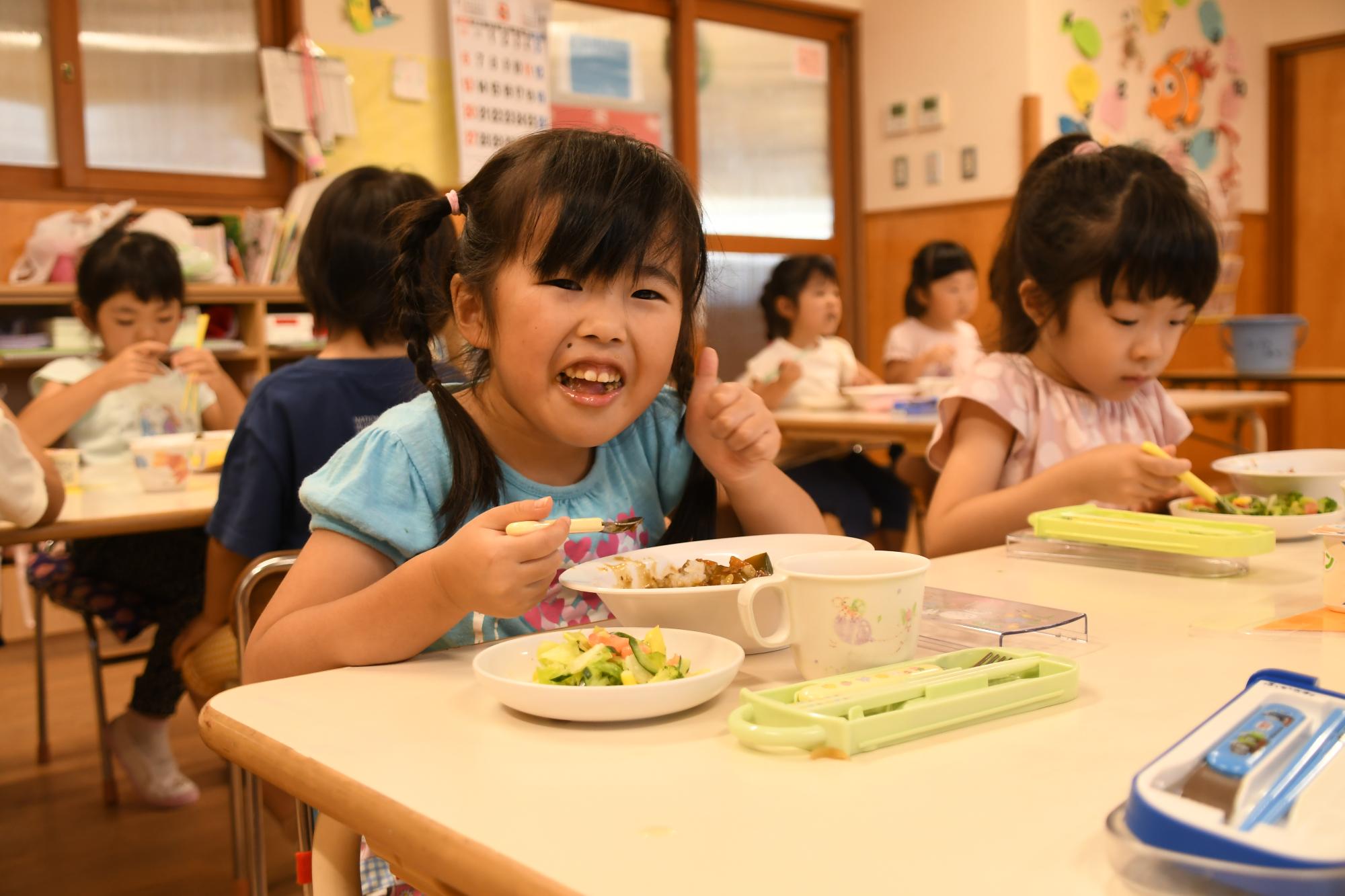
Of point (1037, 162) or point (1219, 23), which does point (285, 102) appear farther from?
point (1219, 23)

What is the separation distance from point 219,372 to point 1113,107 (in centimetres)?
479

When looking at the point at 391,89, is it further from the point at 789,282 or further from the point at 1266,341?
the point at 1266,341

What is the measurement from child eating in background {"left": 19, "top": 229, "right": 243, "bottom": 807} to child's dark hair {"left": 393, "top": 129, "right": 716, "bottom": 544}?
4.52ft

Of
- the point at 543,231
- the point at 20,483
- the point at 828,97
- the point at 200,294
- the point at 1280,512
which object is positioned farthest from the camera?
the point at 828,97

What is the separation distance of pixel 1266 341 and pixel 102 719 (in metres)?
3.76

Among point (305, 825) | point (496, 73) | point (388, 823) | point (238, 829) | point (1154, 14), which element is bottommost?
point (238, 829)

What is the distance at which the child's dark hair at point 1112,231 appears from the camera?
1.56 m

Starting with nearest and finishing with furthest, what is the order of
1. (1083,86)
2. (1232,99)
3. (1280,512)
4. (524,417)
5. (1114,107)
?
1. (524,417)
2. (1280,512)
3. (1083,86)
4. (1114,107)
5. (1232,99)

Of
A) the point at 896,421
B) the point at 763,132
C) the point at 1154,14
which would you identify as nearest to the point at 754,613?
the point at 896,421

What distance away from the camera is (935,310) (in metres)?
4.94

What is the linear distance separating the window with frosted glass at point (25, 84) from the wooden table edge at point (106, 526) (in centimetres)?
264

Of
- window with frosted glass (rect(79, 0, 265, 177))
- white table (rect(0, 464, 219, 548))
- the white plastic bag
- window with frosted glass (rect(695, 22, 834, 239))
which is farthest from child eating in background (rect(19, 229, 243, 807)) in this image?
window with frosted glass (rect(695, 22, 834, 239))

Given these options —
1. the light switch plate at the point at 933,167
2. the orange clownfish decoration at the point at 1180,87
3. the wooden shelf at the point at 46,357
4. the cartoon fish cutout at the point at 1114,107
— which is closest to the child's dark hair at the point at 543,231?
the wooden shelf at the point at 46,357

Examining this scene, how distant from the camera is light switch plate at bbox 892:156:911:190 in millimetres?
6062
